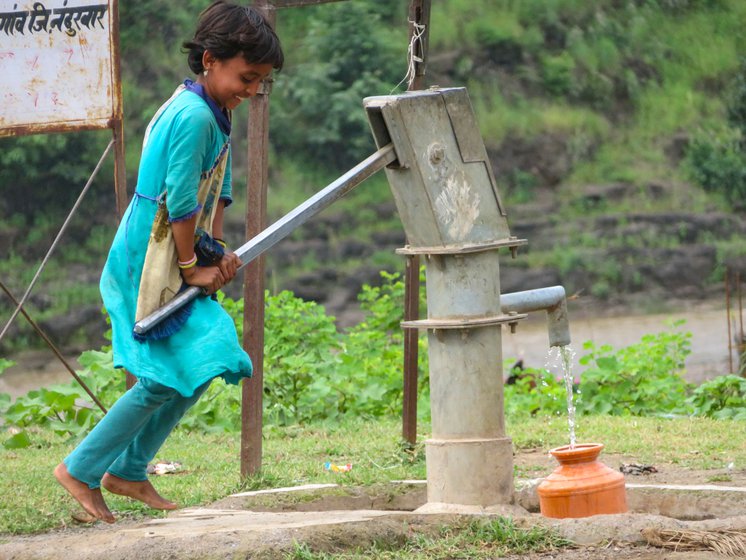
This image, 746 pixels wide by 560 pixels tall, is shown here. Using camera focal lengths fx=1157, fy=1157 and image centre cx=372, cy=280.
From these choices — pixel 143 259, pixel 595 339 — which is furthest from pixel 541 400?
pixel 595 339

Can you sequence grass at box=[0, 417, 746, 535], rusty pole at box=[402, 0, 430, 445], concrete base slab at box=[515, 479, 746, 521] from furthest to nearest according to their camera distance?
rusty pole at box=[402, 0, 430, 445] < grass at box=[0, 417, 746, 535] < concrete base slab at box=[515, 479, 746, 521]

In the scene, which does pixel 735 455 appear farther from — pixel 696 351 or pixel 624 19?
pixel 624 19

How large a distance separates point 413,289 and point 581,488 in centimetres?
127

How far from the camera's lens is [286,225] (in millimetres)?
3393

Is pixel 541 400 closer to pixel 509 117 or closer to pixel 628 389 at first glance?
pixel 628 389

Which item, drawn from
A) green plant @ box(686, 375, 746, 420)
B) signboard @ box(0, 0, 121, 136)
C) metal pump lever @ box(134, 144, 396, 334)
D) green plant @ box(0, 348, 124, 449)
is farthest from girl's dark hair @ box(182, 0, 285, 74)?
green plant @ box(686, 375, 746, 420)

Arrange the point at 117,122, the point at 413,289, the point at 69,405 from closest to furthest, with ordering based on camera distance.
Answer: the point at 413,289
the point at 117,122
the point at 69,405

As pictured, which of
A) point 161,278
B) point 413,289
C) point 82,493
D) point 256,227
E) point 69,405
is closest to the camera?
point 161,278

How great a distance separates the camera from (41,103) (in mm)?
5094

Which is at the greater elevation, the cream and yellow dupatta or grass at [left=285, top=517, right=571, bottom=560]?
the cream and yellow dupatta

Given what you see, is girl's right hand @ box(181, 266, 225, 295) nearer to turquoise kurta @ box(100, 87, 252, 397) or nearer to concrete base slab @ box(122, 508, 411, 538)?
turquoise kurta @ box(100, 87, 252, 397)

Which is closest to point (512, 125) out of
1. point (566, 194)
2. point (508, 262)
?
point (566, 194)

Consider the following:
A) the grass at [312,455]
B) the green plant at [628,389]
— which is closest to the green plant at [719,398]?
the green plant at [628,389]

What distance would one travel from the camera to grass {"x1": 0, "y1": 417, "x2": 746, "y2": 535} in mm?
4016
